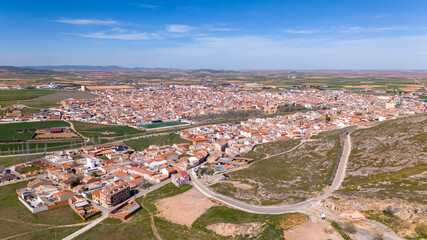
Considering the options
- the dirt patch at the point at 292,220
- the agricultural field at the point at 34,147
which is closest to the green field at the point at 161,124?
the agricultural field at the point at 34,147

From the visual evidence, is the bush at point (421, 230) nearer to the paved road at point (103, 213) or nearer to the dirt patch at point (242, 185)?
the dirt patch at point (242, 185)

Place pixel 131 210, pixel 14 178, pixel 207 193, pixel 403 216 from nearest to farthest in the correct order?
pixel 403 216 → pixel 131 210 → pixel 207 193 → pixel 14 178

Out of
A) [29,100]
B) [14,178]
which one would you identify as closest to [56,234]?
[14,178]

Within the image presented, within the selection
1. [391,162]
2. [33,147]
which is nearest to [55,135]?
[33,147]

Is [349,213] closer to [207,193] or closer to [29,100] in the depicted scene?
[207,193]

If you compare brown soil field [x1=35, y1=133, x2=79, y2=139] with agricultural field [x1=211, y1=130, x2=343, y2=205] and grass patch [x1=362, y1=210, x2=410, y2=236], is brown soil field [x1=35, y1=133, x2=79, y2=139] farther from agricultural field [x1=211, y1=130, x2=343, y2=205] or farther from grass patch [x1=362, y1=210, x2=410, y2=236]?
grass patch [x1=362, y1=210, x2=410, y2=236]

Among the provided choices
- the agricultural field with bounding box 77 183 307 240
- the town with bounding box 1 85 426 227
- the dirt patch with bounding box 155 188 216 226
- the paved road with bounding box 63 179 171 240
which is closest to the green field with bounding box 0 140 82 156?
the town with bounding box 1 85 426 227
